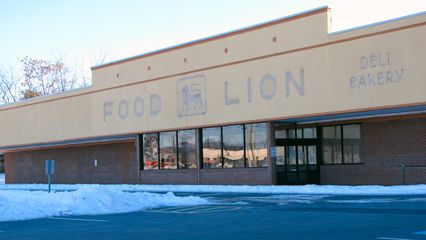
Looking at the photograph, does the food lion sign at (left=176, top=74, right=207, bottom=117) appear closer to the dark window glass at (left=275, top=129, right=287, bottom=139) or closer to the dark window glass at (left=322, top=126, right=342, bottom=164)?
the dark window glass at (left=275, top=129, right=287, bottom=139)

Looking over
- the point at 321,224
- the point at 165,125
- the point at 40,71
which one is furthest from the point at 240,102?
the point at 40,71

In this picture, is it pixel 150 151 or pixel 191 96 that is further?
pixel 150 151

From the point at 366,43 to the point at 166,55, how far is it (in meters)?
13.3

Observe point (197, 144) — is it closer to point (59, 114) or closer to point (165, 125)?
point (165, 125)

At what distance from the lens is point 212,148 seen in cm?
3634

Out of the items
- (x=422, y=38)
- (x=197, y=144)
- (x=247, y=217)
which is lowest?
(x=247, y=217)

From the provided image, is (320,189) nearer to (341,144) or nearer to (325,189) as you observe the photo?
(325,189)

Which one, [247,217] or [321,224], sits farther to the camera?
[247,217]

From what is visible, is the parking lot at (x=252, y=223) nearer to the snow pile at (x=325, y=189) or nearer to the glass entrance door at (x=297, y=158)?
the snow pile at (x=325, y=189)

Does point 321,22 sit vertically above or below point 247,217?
above

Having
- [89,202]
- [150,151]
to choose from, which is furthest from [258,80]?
[89,202]

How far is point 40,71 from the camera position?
80000 millimetres

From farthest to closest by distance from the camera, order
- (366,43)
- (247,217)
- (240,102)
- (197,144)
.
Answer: (197,144)
(240,102)
(366,43)
(247,217)

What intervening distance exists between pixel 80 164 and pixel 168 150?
37.5 feet
